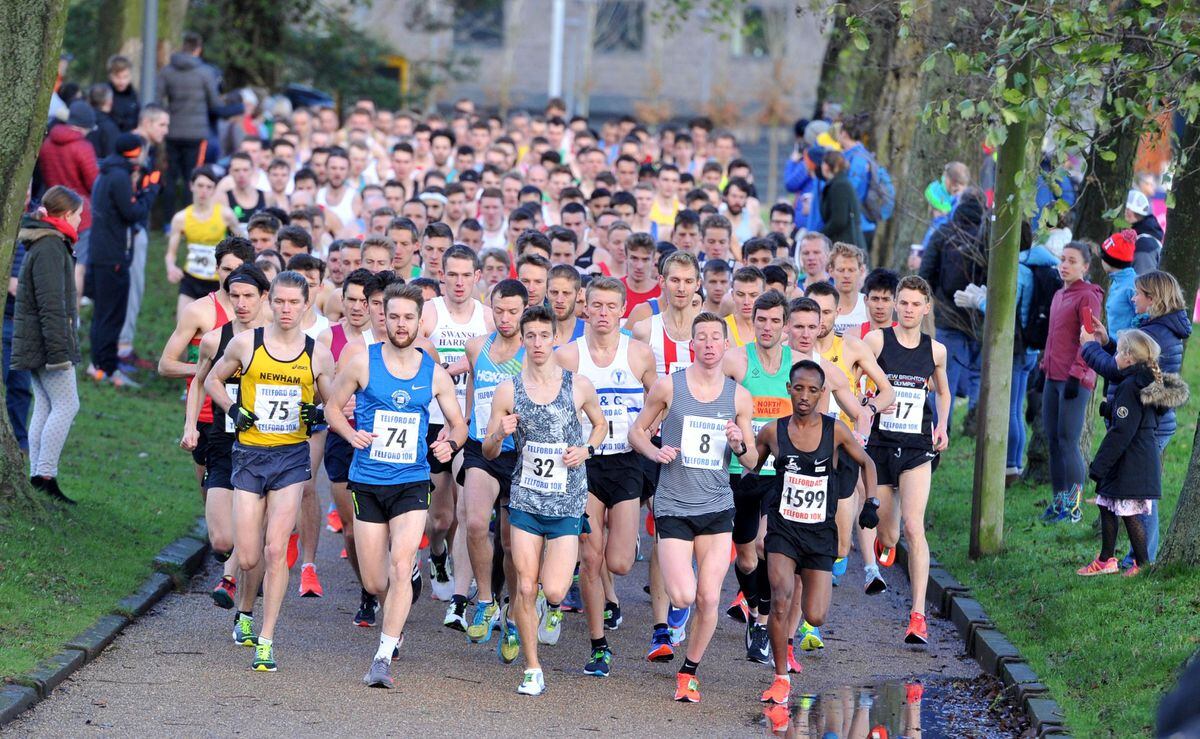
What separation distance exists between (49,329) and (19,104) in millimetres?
1669

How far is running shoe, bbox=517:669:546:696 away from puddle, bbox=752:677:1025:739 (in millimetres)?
1117

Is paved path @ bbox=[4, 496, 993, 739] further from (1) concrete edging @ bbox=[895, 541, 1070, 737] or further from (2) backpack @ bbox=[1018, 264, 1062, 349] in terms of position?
(2) backpack @ bbox=[1018, 264, 1062, 349]

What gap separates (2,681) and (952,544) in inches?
275

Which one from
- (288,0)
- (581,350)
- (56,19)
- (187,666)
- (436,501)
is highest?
(288,0)

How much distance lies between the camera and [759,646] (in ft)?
32.6

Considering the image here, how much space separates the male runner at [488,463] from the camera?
32.1 ft

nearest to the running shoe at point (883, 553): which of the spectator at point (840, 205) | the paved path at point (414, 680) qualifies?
the paved path at point (414, 680)

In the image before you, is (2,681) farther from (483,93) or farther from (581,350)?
(483,93)

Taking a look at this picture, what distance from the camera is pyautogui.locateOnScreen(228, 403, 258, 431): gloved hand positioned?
9250mm

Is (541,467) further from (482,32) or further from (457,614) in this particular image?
(482,32)

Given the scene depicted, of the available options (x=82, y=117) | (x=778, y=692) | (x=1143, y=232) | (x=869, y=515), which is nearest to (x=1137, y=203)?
(x=1143, y=232)

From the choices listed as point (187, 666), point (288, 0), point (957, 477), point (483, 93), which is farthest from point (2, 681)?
point (483, 93)

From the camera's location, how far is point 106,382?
57.9 ft

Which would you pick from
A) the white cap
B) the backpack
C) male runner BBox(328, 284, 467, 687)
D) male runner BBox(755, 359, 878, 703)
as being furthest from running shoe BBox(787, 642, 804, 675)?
the white cap
